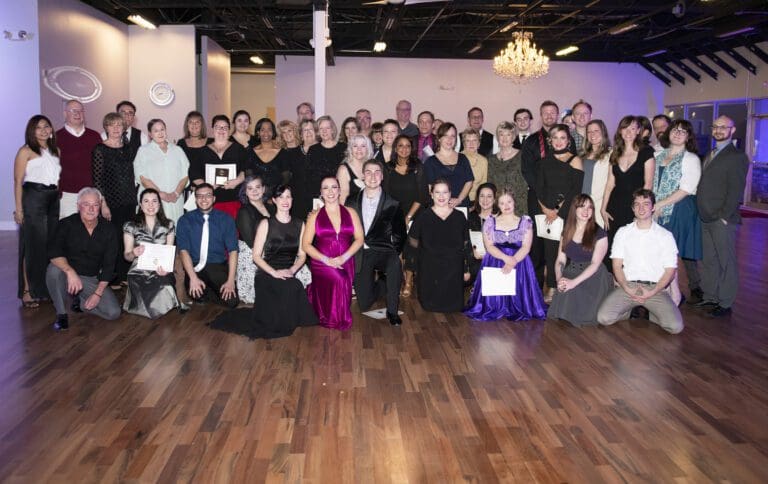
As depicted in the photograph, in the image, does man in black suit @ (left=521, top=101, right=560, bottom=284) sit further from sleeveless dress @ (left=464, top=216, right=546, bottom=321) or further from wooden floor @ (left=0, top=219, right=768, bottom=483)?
wooden floor @ (left=0, top=219, right=768, bottom=483)

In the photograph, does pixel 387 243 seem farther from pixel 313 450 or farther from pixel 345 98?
pixel 345 98

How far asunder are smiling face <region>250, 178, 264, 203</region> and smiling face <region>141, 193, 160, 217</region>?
71 cm

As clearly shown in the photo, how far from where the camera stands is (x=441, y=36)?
15.0 meters

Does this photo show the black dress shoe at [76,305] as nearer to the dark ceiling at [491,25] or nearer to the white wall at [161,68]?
the dark ceiling at [491,25]

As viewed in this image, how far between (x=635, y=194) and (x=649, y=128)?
3.49 ft

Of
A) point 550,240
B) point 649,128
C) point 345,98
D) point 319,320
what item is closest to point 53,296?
point 319,320

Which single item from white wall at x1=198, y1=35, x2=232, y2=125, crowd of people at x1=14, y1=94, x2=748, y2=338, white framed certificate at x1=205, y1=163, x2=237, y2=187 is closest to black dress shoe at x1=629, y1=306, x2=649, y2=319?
crowd of people at x1=14, y1=94, x2=748, y2=338

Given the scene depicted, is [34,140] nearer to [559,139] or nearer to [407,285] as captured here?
[407,285]

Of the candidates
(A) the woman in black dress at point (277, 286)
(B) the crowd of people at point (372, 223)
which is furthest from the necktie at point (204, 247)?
(A) the woman in black dress at point (277, 286)

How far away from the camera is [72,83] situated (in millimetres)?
9938

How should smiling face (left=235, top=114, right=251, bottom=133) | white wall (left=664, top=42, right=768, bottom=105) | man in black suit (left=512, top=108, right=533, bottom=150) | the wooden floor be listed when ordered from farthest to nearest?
1. white wall (left=664, top=42, right=768, bottom=105)
2. man in black suit (left=512, top=108, right=533, bottom=150)
3. smiling face (left=235, top=114, right=251, bottom=133)
4. the wooden floor

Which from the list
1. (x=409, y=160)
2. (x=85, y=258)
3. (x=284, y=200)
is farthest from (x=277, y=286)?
(x=409, y=160)

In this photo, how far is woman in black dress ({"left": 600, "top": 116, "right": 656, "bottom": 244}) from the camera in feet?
18.2

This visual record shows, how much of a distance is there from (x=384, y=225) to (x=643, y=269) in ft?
6.59
